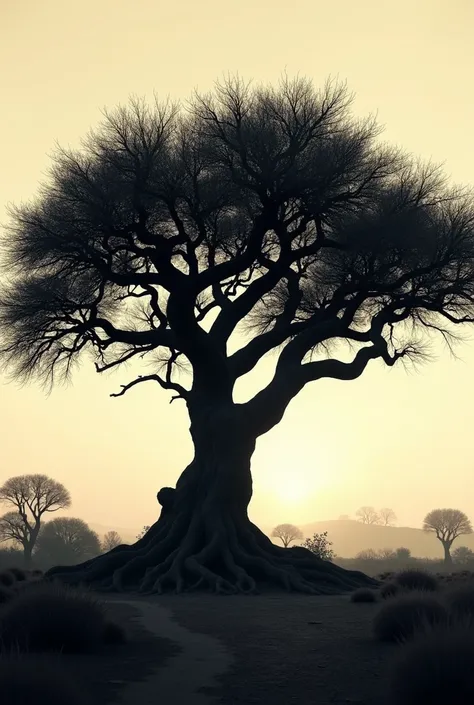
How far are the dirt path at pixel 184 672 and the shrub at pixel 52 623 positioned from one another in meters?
1.31

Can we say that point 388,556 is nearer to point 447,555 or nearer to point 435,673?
point 447,555

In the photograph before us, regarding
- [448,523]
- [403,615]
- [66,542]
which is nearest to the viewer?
[403,615]

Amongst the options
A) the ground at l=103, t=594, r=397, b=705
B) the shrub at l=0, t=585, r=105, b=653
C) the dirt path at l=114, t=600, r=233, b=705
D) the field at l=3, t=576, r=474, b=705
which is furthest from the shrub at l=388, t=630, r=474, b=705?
the shrub at l=0, t=585, r=105, b=653

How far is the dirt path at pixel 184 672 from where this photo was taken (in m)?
9.70

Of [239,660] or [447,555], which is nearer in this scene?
[239,660]

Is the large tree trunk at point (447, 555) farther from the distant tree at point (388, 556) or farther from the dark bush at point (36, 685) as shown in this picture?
the dark bush at point (36, 685)

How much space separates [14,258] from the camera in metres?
25.1

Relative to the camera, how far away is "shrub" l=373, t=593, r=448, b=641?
13344 mm

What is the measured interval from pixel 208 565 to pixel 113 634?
1217 cm

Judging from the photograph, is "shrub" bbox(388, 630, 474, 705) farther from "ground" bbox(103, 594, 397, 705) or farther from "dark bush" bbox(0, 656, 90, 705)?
"dark bush" bbox(0, 656, 90, 705)

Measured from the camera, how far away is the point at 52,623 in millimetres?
12078

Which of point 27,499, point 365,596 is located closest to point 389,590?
point 365,596

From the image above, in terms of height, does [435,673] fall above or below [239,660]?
below

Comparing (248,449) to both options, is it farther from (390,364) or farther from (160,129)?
(160,129)
